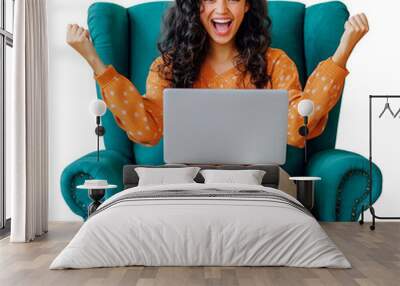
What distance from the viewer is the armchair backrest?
19.1ft

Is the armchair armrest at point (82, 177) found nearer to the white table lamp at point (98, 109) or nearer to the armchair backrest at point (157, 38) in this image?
the white table lamp at point (98, 109)

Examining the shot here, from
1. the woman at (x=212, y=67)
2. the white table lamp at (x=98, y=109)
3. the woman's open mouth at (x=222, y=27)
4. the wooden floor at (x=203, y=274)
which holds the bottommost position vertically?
the wooden floor at (x=203, y=274)

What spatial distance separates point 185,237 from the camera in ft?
11.5

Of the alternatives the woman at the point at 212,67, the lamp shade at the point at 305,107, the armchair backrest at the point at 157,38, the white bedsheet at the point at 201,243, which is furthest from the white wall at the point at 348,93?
the white bedsheet at the point at 201,243

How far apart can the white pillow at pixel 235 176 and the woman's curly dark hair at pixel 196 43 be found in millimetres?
1234

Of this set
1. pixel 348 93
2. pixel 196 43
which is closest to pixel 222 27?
pixel 196 43

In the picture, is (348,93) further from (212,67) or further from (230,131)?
(230,131)

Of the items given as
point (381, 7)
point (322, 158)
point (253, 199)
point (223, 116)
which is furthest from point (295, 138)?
point (253, 199)

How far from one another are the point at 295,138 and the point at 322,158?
35 centimetres

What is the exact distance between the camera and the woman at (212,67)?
580cm

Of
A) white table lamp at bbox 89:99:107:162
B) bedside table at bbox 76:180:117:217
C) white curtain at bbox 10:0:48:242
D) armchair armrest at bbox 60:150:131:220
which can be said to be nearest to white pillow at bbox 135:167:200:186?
bedside table at bbox 76:180:117:217

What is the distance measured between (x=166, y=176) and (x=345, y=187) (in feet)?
4.98

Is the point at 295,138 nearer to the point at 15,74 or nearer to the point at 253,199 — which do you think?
the point at 253,199

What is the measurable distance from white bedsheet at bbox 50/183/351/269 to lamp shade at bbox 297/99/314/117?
83.3 inches
